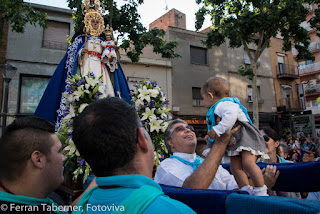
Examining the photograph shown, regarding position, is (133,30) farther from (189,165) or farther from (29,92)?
(189,165)

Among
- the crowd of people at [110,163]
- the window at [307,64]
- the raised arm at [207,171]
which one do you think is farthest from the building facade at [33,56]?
the window at [307,64]

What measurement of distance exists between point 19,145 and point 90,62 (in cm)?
304

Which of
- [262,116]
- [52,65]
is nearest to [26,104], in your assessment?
[52,65]

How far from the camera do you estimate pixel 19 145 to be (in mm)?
1419

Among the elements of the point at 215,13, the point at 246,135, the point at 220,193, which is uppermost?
the point at 215,13

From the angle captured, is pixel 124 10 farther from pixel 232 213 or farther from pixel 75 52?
pixel 232 213

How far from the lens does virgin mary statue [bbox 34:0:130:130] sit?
13.3 feet

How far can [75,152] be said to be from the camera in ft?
7.97

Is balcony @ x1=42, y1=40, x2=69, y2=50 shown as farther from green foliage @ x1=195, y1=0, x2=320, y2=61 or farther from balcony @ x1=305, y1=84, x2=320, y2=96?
balcony @ x1=305, y1=84, x2=320, y2=96

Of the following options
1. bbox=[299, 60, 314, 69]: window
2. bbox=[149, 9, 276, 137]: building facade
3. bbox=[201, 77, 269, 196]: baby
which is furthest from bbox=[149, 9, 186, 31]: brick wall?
bbox=[299, 60, 314, 69]: window

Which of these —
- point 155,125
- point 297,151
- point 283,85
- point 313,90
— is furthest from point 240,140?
point 313,90

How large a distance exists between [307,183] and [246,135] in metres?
0.64

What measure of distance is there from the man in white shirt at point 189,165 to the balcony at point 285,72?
2054 centimetres

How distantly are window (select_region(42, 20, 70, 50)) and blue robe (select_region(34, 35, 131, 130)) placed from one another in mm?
9095
